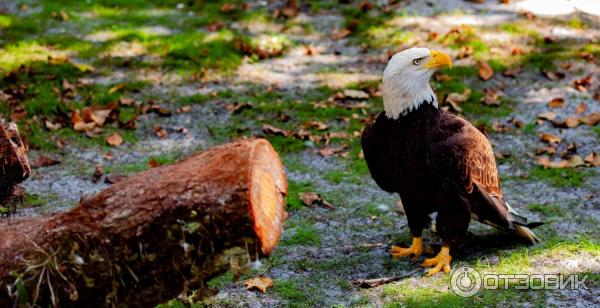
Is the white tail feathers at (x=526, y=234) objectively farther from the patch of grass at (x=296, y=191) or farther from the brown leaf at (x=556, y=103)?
the brown leaf at (x=556, y=103)

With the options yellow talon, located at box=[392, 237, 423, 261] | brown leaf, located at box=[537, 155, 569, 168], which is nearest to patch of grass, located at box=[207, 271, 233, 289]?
yellow talon, located at box=[392, 237, 423, 261]

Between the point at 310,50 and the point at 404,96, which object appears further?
the point at 310,50

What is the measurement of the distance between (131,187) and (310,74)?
20.9ft

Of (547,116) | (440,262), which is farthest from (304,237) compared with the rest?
(547,116)

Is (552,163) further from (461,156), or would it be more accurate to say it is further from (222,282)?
(222,282)

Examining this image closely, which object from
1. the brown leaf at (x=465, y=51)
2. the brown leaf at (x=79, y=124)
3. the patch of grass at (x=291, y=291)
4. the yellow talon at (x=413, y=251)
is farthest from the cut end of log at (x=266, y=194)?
the brown leaf at (x=465, y=51)

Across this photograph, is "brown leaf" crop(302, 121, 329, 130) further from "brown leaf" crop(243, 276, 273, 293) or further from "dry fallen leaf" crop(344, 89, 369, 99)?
"brown leaf" crop(243, 276, 273, 293)

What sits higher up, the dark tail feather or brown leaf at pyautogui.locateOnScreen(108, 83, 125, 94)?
the dark tail feather

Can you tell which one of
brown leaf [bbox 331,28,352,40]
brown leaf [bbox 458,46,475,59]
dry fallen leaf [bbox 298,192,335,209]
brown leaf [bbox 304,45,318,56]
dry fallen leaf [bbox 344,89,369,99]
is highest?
brown leaf [bbox 458,46,475,59]

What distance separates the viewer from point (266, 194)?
326cm

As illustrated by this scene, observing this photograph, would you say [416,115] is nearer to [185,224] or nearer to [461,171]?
[461,171]

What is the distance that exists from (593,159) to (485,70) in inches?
95.3

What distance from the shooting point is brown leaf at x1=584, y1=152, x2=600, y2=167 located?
697cm

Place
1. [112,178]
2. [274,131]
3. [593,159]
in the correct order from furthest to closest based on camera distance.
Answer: [274,131]
[593,159]
[112,178]
